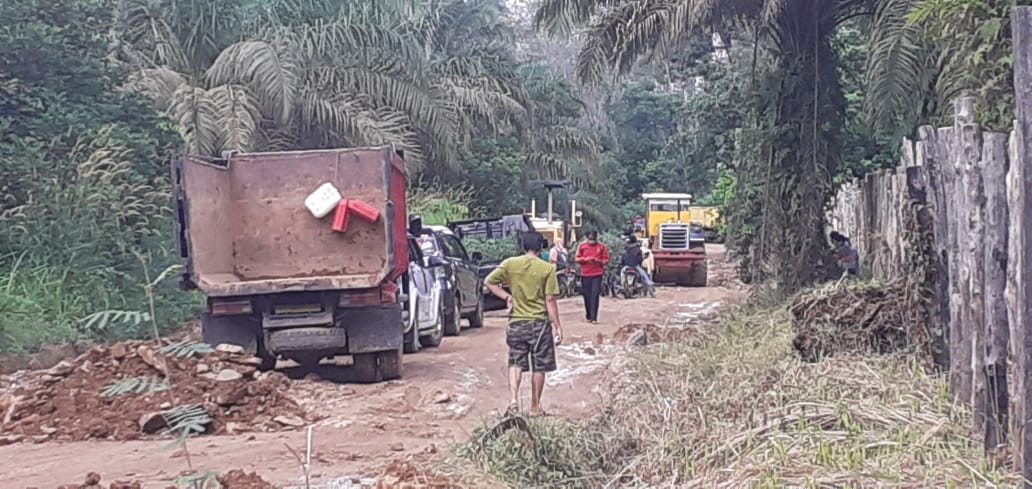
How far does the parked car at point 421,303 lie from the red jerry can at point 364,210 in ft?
5.63

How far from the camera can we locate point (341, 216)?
12695 millimetres

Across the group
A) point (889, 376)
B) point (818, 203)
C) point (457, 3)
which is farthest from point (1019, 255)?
point (457, 3)

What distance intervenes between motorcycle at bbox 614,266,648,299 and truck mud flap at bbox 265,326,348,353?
15435mm

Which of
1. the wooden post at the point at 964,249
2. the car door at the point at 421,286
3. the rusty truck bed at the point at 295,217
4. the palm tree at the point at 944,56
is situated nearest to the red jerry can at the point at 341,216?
the rusty truck bed at the point at 295,217

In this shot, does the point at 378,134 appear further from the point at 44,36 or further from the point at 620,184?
the point at 620,184

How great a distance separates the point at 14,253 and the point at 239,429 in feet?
24.0

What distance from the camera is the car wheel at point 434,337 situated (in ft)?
53.6

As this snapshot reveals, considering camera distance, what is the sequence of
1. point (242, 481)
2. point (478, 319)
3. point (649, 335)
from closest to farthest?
point (242, 481) → point (649, 335) → point (478, 319)

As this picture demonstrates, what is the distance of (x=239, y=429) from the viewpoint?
9.96 meters

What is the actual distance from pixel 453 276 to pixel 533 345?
8434 millimetres

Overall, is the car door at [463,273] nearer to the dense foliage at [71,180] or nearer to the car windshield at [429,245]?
the car windshield at [429,245]

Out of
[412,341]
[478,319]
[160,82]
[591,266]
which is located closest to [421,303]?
[412,341]

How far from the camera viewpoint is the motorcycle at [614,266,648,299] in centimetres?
2703

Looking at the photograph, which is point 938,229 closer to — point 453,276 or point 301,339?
point 301,339
